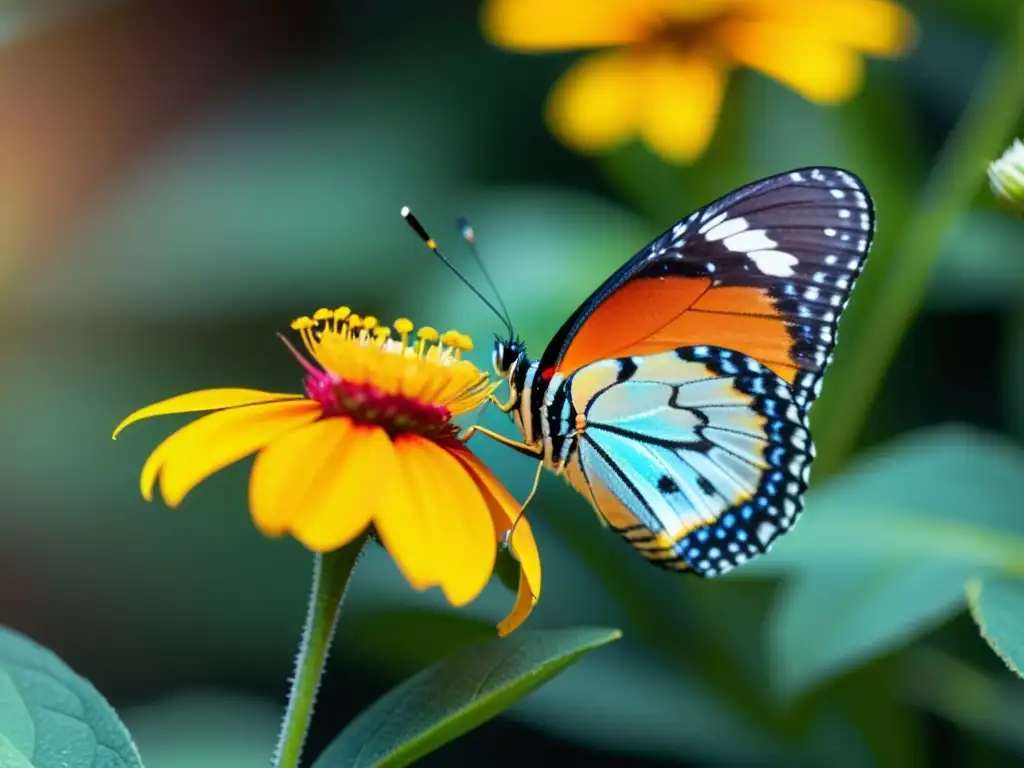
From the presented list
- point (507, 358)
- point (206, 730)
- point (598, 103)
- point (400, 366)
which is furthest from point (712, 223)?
point (206, 730)

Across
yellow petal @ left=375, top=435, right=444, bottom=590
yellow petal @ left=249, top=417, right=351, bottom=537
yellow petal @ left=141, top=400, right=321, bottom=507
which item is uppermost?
yellow petal @ left=141, top=400, right=321, bottom=507

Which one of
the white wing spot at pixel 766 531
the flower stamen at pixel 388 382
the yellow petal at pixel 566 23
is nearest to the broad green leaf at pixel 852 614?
the white wing spot at pixel 766 531

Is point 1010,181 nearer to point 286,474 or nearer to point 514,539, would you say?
point 514,539

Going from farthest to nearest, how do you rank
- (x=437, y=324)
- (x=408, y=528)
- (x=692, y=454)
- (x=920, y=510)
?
(x=437, y=324), (x=920, y=510), (x=692, y=454), (x=408, y=528)

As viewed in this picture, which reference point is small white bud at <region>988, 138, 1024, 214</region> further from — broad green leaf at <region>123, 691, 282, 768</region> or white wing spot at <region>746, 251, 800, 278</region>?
broad green leaf at <region>123, 691, 282, 768</region>

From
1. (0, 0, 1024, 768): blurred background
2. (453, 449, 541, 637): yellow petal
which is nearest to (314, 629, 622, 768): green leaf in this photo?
(453, 449, 541, 637): yellow petal

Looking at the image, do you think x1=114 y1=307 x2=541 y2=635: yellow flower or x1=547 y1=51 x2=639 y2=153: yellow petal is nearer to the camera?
x1=114 y1=307 x2=541 y2=635: yellow flower

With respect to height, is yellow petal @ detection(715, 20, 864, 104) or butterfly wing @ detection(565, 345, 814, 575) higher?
yellow petal @ detection(715, 20, 864, 104)
